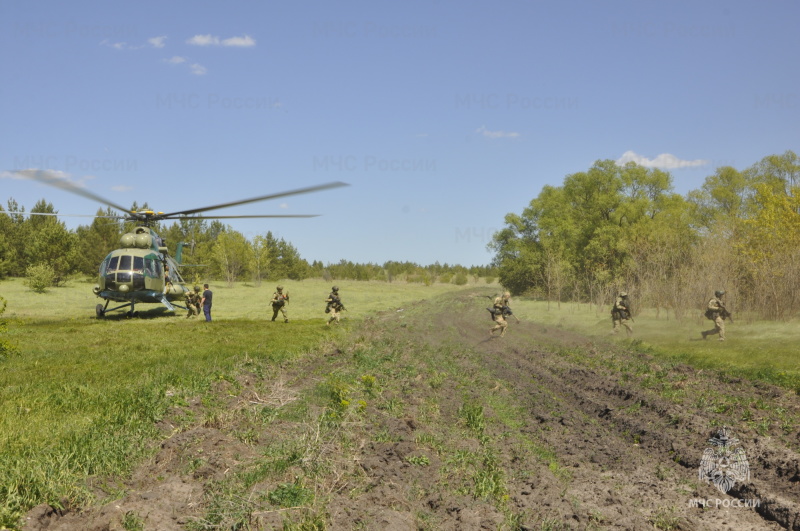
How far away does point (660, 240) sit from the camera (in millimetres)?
38344

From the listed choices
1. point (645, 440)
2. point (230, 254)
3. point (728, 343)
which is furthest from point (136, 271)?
point (230, 254)

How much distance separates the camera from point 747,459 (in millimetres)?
7863

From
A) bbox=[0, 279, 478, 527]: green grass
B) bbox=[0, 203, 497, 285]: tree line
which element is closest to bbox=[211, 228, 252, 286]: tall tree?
bbox=[0, 203, 497, 285]: tree line

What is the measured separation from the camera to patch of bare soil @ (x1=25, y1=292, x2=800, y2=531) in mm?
5793

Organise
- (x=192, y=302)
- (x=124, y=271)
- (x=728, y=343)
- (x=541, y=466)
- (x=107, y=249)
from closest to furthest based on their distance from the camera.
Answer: (x=541, y=466) → (x=728, y=343) → (x=124, y=271) → (x=192, y=302) → (x=107, y=249)

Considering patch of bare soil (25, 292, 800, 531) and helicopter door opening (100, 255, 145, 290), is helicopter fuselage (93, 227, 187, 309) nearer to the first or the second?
helicopter door opening (100, 255, 145, 290)

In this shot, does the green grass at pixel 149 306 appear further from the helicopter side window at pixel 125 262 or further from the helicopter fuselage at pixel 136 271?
the helicopter side window at pixel 125 262

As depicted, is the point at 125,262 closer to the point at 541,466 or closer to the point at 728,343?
the point at 541,466

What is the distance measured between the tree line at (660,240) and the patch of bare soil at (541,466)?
1697cm

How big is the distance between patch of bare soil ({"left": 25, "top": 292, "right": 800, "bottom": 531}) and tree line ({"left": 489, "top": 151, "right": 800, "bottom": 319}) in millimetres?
16974

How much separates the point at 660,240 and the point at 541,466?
3496 centimetres

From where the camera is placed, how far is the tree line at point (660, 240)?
2777 cm

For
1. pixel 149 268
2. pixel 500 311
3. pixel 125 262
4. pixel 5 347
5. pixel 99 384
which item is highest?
pixel 125 262

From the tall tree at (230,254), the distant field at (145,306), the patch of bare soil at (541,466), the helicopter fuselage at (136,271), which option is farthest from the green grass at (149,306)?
the patch of bare soil at (541,466)
